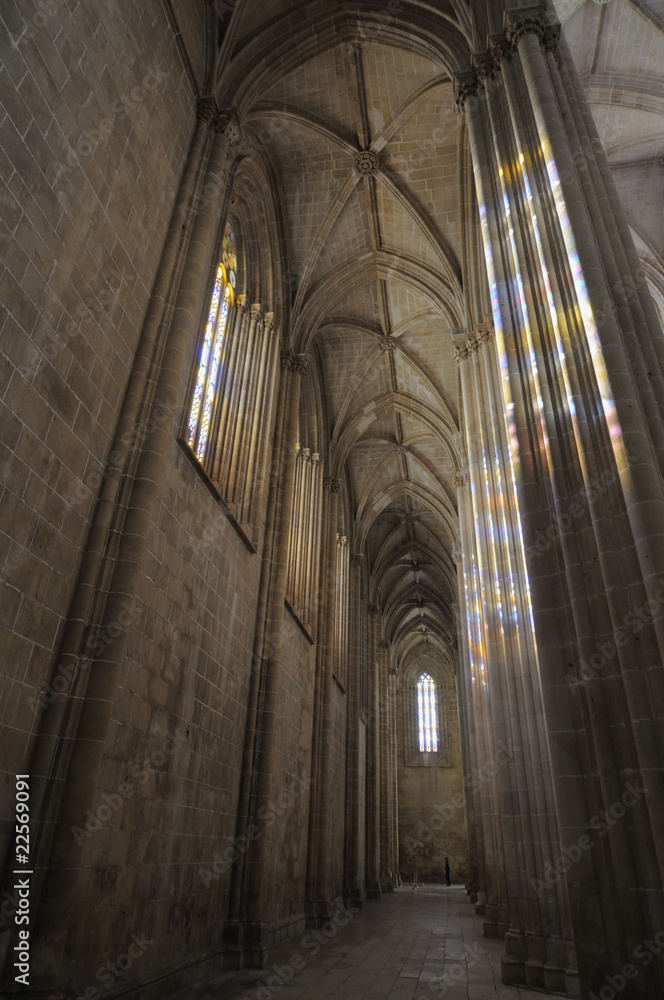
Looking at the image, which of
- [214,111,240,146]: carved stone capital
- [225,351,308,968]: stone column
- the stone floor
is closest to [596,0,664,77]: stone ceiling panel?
[214,111,240,146]: carved stone capital

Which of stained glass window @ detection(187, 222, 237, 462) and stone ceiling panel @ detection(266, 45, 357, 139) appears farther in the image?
stone ceiling panel @ detection(266, 45, 357, 139)

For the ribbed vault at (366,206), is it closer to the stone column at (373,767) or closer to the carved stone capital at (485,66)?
the carved stone capital at (485,66)

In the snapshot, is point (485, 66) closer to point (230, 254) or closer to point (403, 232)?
point (230, 254)

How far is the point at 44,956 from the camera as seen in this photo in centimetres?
484

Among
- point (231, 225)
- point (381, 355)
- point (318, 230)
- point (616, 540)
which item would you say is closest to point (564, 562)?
point (616, 540)

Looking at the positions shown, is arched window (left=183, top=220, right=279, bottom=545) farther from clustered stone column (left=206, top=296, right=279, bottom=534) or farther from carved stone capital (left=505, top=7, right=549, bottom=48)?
carved stone capital (left=505, top=7, right=549, bottom=48)

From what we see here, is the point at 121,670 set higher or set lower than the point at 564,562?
lower

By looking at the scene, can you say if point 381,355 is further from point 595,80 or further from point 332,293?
point 595,80

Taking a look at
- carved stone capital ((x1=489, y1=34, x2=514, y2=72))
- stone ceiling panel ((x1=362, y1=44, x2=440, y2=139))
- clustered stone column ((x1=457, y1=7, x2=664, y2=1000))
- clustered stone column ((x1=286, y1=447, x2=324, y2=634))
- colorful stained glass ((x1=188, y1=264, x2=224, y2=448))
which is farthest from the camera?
clustered stone column ((x1=286, y1=447, x2=324, y2=634))

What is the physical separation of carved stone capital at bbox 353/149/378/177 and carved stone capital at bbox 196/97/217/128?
14.4ft

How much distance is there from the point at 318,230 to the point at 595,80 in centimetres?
613

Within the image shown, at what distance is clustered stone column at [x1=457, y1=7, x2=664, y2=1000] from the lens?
183 inches

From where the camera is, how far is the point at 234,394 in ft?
37.8

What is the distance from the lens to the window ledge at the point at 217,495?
8145 mm
